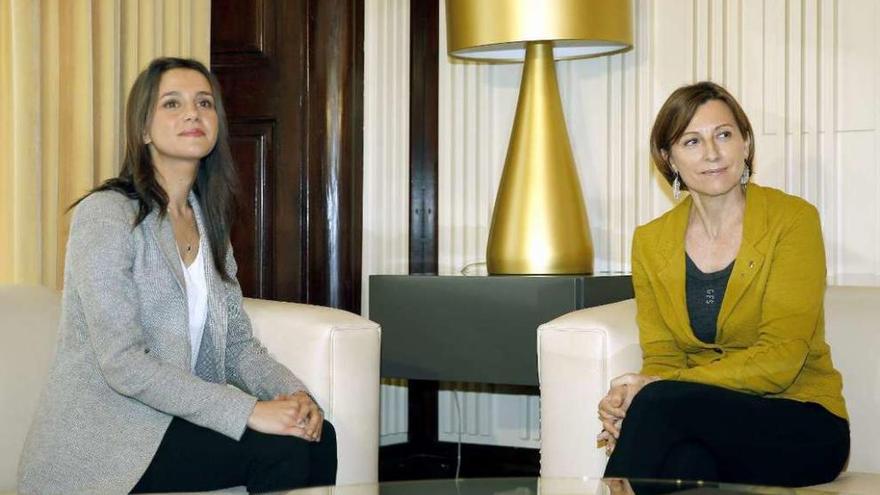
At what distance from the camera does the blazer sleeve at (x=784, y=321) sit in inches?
86.4

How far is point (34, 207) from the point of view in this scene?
115 inches

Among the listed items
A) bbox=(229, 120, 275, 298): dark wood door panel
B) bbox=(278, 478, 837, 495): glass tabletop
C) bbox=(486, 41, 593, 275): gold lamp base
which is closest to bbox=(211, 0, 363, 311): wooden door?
bbox=(229, 120, 275, 298): dark wood door panel

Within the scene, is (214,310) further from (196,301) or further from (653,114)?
(653,114)

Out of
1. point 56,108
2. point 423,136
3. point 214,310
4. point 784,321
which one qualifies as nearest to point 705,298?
point 784,321

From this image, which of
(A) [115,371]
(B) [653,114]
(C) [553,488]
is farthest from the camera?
(B) [653,114]

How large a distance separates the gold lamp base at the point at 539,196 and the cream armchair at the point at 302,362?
0.67 meters

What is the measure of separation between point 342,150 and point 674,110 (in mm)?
1403

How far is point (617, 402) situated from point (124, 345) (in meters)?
0.86

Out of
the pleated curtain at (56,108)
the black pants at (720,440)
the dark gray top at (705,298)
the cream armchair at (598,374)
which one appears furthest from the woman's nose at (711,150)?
the pleated curtain at (56,108)

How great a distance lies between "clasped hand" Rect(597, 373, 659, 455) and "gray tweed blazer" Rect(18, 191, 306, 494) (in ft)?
2.06

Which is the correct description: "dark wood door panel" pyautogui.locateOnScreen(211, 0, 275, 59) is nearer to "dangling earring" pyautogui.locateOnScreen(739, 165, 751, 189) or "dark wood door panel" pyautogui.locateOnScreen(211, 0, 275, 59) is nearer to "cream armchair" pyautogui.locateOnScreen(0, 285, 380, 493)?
"cream armchair" pyautogui.locateOnScreen(0, 285, 380, 493)

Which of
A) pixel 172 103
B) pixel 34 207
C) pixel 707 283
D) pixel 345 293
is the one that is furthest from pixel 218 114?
pixel 345 293

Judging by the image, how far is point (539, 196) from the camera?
301cm

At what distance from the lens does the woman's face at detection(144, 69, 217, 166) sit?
2.27m
